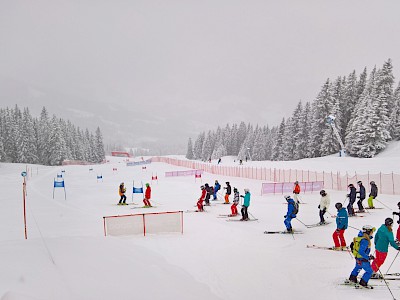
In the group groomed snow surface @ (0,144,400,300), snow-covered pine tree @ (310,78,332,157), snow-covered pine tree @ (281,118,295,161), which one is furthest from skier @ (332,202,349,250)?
snow-covered pine tree @ (281,118,295,161)

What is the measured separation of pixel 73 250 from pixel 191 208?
12.4 m

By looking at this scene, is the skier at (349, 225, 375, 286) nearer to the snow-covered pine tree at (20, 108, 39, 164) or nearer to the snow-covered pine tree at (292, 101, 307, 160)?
the snow-covered pine tree at (292, 101, 307, 160)

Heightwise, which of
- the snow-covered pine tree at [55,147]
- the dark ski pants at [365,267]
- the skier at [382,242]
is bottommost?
the dark ski pants at [365,267]

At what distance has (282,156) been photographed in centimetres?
7894

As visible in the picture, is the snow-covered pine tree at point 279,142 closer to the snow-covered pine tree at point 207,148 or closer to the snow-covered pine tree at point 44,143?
the snow-covered pine tree at point 44,143

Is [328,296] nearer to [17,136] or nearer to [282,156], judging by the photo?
[282,156]

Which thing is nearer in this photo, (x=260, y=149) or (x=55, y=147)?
(x=55, y=147)

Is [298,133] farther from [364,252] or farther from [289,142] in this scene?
[364,252]

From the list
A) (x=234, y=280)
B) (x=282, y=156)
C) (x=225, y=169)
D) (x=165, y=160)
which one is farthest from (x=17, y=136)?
(x=234, y=280)

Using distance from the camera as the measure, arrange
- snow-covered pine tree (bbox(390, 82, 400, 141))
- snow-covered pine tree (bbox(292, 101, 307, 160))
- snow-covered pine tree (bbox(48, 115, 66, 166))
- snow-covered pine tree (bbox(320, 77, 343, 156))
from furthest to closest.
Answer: snow-covered pine tree (bbox(48, 115, 66, 166)), snow-covered pine tree (bbox(292, 101, 307, 160)), snow-covered pine tree (bbox(320, 77, 343, 156)), snow-covered pine tree (bbox(390, 82, 400, 141))

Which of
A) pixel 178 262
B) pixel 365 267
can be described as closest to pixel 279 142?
pixel 178 262

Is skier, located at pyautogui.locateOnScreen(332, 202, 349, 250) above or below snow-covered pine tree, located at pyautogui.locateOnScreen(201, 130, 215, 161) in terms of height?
below

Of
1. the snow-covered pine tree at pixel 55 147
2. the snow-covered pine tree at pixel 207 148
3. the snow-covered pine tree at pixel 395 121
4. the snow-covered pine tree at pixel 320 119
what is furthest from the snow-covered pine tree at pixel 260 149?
the snow-covered pine tree at pixel 55 147

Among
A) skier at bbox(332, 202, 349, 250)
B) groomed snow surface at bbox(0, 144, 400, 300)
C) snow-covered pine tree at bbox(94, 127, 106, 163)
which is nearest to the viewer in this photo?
groomed snow surface at bbox(0, 144, 400, 300)
